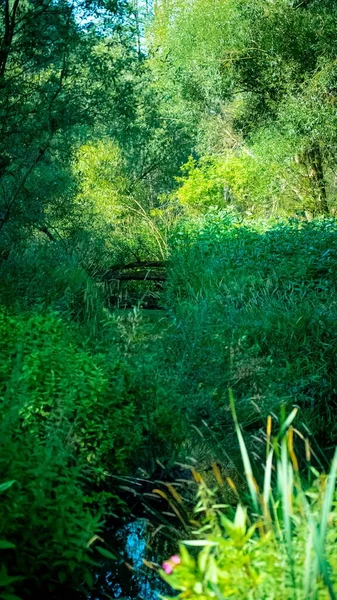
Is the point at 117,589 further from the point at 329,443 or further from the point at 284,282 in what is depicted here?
the point at 284,282

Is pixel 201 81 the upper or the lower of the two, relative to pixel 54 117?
upper

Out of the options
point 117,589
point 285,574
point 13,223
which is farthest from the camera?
point 13,223

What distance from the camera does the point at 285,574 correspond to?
7.77 ft

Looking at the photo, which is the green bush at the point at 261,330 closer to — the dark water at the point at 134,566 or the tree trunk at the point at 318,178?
the dark water at the point at 134,566

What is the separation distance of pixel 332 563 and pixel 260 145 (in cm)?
1517

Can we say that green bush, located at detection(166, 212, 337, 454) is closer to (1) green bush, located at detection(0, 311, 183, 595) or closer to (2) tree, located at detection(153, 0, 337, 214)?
(1) green bush, located at detection(0, 311, 183, 595)

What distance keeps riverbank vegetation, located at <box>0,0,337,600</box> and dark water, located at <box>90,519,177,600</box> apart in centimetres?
12

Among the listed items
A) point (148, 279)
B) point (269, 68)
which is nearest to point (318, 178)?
point (269, 68)

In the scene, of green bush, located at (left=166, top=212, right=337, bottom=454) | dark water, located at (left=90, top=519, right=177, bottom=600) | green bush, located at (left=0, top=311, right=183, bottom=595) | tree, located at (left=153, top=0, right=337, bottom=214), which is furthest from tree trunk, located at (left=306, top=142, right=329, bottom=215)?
dark water, located at (left=90, top=519, right=177, bottom=600)

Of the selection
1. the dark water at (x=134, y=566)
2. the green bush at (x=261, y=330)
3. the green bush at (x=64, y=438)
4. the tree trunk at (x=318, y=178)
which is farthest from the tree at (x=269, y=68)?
the dark water at (x=134, y=566)

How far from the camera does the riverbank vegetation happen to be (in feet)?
11.6

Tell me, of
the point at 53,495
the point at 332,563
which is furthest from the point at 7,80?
the point at 332,563

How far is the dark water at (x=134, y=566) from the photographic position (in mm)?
3906

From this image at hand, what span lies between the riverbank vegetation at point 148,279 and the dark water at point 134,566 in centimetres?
12
